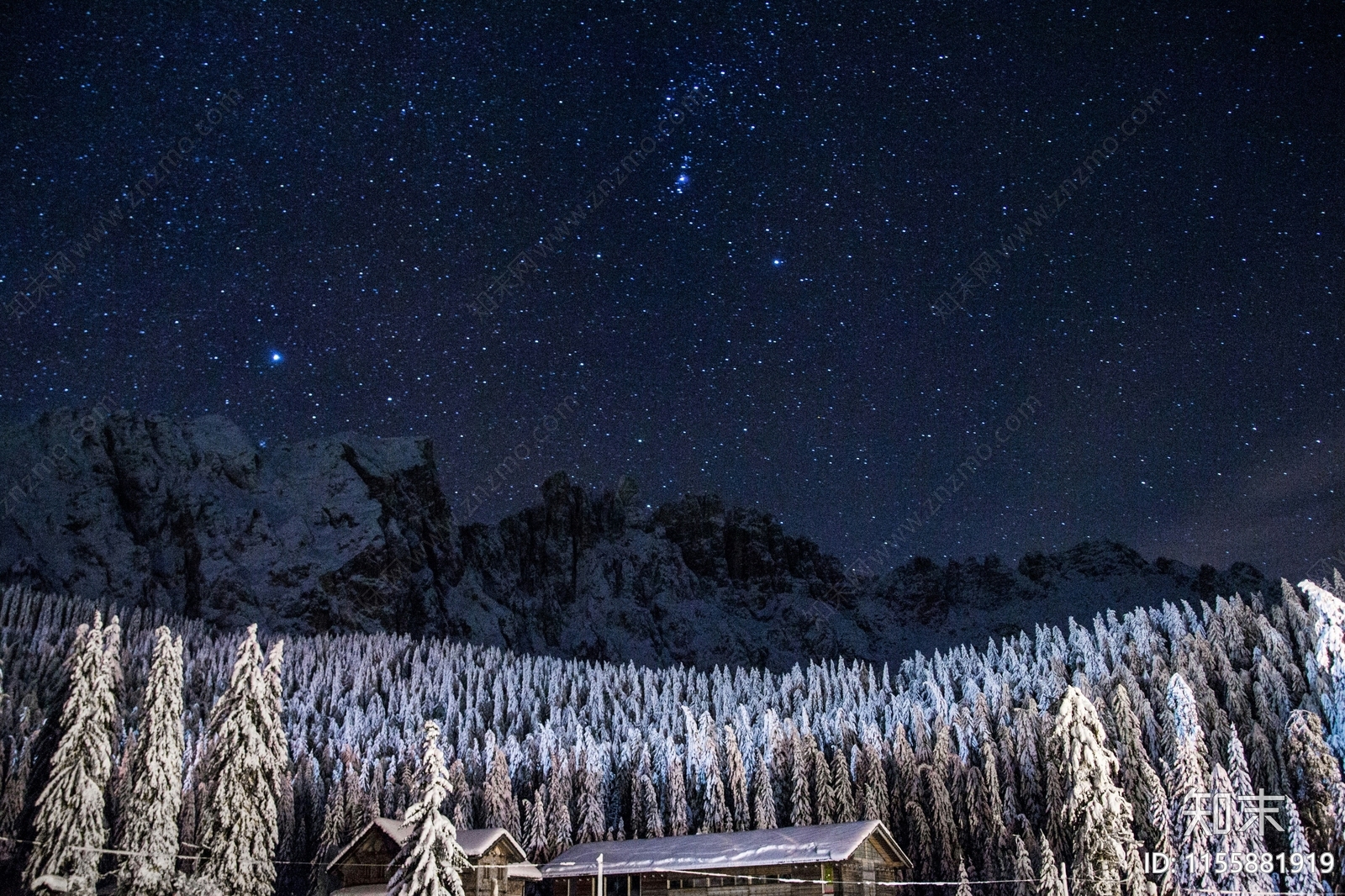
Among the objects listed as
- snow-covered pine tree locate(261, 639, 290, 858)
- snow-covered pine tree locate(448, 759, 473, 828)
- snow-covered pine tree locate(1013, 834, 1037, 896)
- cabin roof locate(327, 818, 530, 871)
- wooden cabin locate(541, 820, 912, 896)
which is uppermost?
snow-covered pine tree locate(261, 639, 290, 858)

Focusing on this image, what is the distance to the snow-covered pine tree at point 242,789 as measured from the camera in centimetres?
3272

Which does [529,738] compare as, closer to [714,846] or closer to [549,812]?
[549,812]

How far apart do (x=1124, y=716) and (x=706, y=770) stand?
3374 cm

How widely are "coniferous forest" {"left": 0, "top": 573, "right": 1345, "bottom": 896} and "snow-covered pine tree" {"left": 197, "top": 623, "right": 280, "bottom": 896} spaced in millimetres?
111

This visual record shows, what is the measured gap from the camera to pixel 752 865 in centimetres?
4731

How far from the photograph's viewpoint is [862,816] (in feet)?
245

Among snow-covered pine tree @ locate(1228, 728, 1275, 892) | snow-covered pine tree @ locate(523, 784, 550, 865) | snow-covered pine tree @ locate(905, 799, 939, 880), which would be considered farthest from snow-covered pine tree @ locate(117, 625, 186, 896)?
snow-covered pine tree @ locate(905, 799, 939, 880)

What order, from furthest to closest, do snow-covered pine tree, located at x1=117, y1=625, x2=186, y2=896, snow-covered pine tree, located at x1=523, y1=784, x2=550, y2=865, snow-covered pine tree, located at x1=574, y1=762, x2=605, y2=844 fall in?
snow-covered pine tree, located at x1=574, y1=762, x2=605, y2=844 < snow-covered pine tree, located at x1=523, y1=784, x2=550, y2=865 < snow-covered pine tree, located at x1=117, y1=625, x2=186, y2=896

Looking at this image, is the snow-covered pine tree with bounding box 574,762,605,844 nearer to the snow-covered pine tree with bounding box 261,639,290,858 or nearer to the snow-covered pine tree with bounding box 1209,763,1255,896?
the snow-covered pine tree with bounding box 261,639,290,858

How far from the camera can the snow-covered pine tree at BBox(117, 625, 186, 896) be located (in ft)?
110

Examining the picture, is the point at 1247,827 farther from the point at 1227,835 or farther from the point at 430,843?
the point at 430,843

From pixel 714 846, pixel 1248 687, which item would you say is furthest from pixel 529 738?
pixel 1248 687

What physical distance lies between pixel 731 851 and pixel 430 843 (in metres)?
26.4

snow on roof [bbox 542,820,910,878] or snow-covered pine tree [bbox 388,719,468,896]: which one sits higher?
snow-covered pine tree [bbox 388,719,468,896]
